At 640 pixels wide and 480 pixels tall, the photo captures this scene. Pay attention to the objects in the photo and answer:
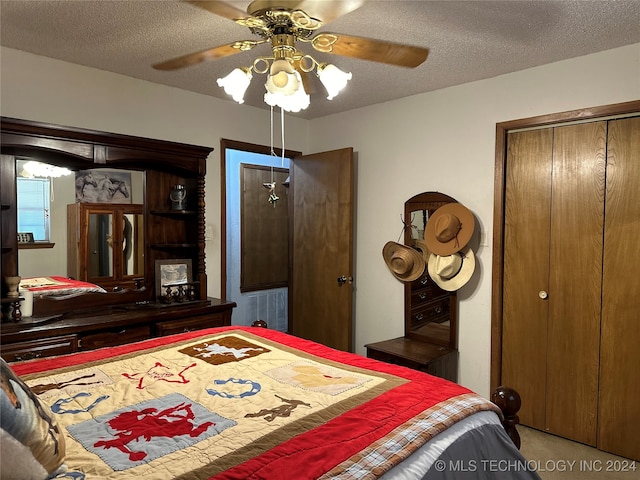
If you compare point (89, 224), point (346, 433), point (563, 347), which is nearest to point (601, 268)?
point (563, 347)

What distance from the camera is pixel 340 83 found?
6.20 feet

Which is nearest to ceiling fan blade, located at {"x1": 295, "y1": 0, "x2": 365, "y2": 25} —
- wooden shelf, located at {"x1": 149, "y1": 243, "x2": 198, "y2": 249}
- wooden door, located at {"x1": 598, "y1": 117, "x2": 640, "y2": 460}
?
wooden door, located at {"x1": 598, "y1": 117, "x2": 640, "y2": 460}

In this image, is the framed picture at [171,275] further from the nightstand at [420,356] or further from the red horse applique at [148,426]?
the red horse applique at [148,426]

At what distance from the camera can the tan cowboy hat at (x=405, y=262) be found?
137 inches

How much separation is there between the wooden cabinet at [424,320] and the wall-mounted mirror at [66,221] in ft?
6.38

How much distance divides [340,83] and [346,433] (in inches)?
53.4

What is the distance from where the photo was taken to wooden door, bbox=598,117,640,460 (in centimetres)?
259

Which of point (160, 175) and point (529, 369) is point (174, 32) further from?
point (529, 369)

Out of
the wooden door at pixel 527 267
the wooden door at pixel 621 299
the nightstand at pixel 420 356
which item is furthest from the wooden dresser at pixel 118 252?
the wooden door at pixel 621 299

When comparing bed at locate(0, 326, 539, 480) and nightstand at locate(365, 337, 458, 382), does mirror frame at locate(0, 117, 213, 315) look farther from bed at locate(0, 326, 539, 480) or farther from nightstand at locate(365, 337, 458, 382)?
nightstand at locate(365, 337, 458, 382)

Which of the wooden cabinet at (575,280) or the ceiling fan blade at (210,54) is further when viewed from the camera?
the wooden cabinet at (575,280)

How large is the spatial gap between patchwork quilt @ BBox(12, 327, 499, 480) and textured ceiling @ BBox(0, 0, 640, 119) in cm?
164

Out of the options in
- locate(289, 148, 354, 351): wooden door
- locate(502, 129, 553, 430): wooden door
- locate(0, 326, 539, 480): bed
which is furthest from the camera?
locate(289, 148, 354, 351): wooden door

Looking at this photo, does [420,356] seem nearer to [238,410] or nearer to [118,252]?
[238,410]
